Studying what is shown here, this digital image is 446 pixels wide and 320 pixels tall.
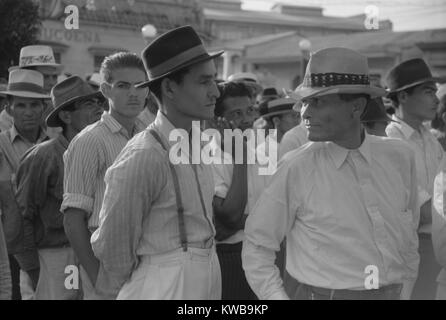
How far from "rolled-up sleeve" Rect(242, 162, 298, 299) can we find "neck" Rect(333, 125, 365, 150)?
10.4 inches

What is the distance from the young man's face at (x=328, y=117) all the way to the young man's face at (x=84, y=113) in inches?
82.2

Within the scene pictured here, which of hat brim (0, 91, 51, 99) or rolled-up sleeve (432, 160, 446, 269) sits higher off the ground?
hat brim (0, 91, 51, 99)

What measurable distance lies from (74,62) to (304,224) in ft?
78.6

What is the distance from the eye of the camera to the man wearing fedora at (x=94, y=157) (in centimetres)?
379

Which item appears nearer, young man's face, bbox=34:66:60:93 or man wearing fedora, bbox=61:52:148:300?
man wearing fedora, bbox=61:52:148:300

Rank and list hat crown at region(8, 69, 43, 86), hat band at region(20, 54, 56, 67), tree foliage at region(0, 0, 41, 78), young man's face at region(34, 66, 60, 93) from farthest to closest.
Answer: tree foliage at region(0, 0, 41, 78), hat band at region(20, 54, 56, 67), young man's face at region(34, 66, 60, 93), hat crown at region(8, 69, 43, 86)

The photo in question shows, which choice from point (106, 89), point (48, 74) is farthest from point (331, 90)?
point (48, 74)

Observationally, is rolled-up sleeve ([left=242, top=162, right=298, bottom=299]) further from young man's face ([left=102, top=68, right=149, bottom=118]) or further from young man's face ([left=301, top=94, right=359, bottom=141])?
young man's face ([left=102, top=68, right=149, bottom=118])

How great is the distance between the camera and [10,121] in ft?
23.4

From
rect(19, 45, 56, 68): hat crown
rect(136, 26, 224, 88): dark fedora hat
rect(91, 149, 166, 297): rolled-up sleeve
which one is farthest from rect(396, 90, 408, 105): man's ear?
rect(19, 45, 56, 68): hat crown

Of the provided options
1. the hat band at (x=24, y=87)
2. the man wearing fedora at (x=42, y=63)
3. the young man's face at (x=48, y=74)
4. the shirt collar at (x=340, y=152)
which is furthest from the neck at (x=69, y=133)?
the young man's face at (x=48, y=74)

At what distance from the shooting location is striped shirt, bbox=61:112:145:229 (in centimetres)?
387

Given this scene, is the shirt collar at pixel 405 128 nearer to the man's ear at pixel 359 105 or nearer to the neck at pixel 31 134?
the man's ear at pixel 359 105
